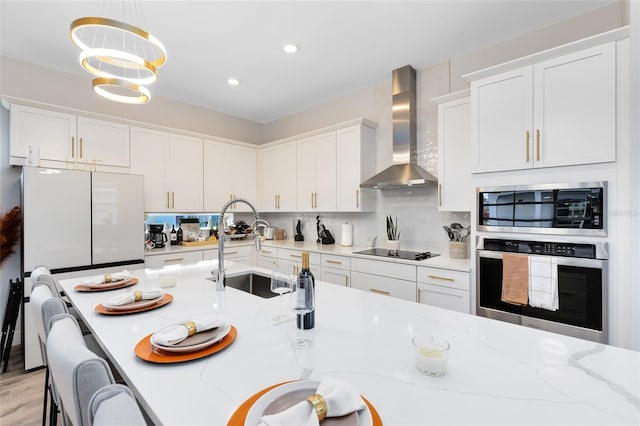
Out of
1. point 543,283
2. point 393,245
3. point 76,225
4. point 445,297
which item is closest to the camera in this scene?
point 543,283

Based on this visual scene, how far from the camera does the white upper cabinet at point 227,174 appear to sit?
4.04 meters

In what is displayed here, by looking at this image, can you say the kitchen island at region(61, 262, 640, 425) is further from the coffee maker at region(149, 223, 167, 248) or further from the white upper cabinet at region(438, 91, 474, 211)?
the coffee maker at region(149, 223, 167, 248)

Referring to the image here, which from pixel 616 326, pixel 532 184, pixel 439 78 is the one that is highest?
pixel 439 78

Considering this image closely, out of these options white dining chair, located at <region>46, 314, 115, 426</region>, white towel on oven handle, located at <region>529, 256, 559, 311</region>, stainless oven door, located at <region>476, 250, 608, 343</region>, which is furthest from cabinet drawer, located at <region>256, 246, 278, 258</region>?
white dining chair, located at <region>46, 314, 115, 426</region>

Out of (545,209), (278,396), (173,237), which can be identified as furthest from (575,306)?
(173,237)

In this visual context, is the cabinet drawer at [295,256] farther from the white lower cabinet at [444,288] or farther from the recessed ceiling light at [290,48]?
the recessed ceiling light at [290,48]

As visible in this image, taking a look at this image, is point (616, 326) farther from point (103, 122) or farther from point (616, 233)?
point (103, 122)

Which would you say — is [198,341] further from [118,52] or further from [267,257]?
[267,257]

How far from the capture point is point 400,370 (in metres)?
0.87

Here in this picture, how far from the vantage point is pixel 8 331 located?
8.57 ft

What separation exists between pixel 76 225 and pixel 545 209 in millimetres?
3780

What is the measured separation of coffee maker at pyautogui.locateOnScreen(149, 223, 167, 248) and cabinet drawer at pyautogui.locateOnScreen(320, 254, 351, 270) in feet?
6.59

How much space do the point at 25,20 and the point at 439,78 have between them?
11.8ft

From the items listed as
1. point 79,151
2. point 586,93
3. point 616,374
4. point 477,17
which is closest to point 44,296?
point 616,374
